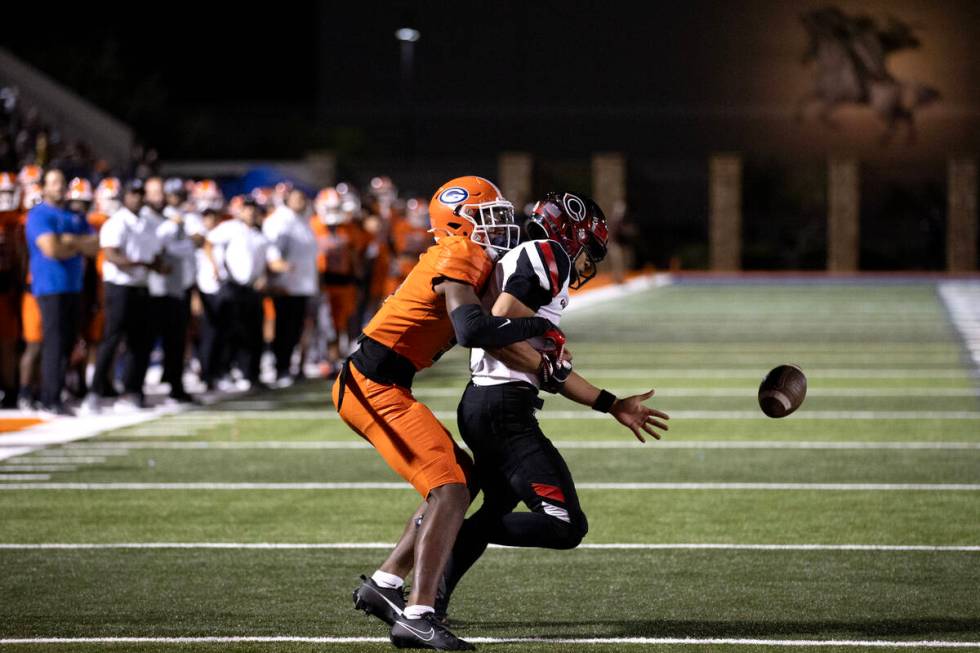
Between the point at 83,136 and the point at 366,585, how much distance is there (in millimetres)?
29146

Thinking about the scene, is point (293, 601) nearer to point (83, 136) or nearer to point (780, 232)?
point (83, 136)

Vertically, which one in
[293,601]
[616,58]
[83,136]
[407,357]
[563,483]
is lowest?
[293,601]

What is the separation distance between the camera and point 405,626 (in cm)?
564

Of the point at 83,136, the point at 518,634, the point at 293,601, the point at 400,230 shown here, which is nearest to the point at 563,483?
the point at 518,634

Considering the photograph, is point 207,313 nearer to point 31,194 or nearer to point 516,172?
point 31,194

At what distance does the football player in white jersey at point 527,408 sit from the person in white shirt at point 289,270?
9.98m

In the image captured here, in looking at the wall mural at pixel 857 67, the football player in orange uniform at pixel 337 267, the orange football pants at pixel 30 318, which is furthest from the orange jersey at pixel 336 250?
the wall mural at pixel 857 67

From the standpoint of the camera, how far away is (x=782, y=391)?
6156 millimetres

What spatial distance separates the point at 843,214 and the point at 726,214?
3.25m

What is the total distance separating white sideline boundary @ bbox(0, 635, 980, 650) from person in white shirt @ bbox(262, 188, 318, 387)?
983 centimetres

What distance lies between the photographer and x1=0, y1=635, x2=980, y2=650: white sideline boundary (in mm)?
5887

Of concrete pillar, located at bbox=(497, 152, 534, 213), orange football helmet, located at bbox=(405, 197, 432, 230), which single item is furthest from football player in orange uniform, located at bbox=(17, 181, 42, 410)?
concrete pillar, located at bbox=(497, 152, 534, 213)

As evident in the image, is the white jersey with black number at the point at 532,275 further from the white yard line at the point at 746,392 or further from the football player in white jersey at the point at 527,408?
the white yard line at the point at 746,392

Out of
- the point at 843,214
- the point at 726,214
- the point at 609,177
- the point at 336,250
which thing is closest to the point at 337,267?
the point at 336,250
